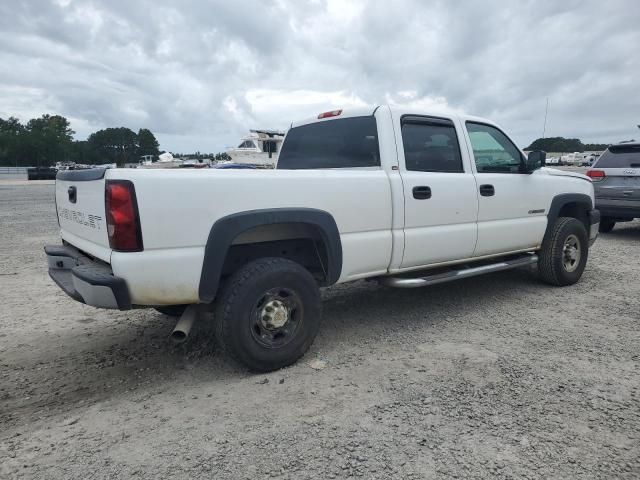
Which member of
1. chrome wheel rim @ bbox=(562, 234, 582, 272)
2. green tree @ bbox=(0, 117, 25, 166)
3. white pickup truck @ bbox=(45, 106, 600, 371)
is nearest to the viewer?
white pickup truck @ bbox=(45, 106, 600, 371)

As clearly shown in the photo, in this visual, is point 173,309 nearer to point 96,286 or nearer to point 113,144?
point 96,286

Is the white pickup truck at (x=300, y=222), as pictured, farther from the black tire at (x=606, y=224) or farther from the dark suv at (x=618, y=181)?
the black tire at (x=606, y=224)

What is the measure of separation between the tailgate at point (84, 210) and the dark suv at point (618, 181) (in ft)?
28.2

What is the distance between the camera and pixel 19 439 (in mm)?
2447

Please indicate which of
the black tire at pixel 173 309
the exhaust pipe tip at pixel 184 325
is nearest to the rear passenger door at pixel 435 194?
the exhaust pipe tip at pixel 184 325

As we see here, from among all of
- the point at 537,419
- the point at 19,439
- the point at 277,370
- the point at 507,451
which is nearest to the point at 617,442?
the point at 537,419

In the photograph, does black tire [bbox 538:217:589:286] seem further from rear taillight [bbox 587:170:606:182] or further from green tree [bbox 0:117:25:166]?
green tree [bbox 0:117:25:166]

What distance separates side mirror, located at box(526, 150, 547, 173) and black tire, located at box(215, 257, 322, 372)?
288 centimetres

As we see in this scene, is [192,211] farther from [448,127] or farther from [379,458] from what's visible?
[448,127]

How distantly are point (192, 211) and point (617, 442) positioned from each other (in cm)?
266

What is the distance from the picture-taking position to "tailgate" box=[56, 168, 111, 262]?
109 inches

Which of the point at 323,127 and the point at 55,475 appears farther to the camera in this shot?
the point at 323,127

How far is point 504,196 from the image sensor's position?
14.7ft

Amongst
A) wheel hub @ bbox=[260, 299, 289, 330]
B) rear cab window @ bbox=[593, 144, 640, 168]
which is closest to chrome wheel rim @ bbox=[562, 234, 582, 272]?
wheel hub @ bbox=[260, 299, 289, 330]
